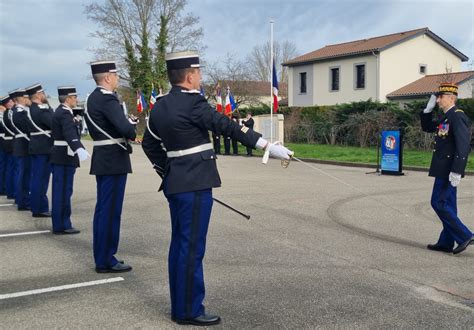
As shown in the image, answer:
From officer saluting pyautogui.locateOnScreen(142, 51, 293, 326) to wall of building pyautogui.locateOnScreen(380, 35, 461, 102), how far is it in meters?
36.5

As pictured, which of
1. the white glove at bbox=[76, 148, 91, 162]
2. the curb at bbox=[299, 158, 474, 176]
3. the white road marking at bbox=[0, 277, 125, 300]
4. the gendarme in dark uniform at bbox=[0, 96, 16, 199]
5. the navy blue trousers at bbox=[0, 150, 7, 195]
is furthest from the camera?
the curb at bbox=[299, 158, 474, 176]

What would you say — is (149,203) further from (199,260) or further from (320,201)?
(199,260)

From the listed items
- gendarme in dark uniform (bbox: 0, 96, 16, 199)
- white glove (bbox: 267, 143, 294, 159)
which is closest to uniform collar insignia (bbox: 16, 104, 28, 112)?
gendarme in dark uniform (bbox: 0, 96, 16, 199)

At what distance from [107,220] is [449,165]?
163 inches

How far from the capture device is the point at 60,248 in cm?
665

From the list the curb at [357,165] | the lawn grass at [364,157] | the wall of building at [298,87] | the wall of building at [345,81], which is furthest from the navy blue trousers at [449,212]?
the wall of building at [298,87]

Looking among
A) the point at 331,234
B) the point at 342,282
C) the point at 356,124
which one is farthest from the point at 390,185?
the point at 356,124

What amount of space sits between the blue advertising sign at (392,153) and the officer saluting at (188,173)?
40.0 ft

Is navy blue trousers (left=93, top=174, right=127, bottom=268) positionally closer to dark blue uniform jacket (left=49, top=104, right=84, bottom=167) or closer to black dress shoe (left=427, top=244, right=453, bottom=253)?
dark blue uniform jacket (left=49, top=104, right=84, bottom=167)

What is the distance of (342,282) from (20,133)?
720 centimetres

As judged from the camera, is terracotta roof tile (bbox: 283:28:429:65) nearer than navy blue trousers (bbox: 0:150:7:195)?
No

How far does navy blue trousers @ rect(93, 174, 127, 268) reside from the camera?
5.50 meters

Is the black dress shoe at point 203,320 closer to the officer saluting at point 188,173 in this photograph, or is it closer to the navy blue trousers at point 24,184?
the officer saluting at point 188,173

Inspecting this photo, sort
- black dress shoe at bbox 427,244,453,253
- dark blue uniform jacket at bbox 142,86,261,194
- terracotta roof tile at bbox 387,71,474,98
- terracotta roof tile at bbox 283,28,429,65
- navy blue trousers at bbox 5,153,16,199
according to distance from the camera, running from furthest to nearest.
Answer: terracotta roof tile at bbox 283,28,429,65 → terracotta roof tile at bbox 387,71,474,98 → navy blue trousers at bbox 5,153,16,199 → black dress shoe at bbox 427,244,453,253 → dark blue uniform jacket at bbox 142,86,261,194
